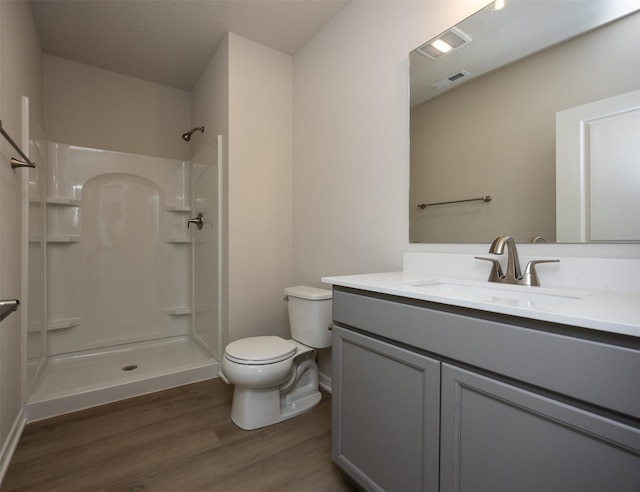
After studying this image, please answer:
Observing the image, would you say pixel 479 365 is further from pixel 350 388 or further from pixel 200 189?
pixel 200 189

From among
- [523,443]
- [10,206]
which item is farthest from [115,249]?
[523,443]

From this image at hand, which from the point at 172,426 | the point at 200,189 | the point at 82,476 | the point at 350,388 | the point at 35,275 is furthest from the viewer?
the point at 200,189

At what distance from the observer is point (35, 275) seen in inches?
80.4

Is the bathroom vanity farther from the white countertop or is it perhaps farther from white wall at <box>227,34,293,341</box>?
white wall at <box>227,34,293,341</box>

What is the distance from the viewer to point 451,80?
4.90 feet

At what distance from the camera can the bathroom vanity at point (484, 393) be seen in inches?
23.7

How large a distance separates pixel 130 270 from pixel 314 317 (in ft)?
6.56

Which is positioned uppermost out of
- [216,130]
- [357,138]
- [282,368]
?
[216,130]

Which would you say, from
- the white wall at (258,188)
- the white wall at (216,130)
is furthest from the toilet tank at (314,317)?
the white wall at (216,130)

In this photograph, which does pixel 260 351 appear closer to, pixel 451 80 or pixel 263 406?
pixel 263 406

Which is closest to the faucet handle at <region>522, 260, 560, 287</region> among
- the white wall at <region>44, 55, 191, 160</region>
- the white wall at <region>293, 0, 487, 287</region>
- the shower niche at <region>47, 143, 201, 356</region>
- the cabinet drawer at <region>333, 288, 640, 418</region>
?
the cabinet drawer at <region>333, 288, 640, 418</region>

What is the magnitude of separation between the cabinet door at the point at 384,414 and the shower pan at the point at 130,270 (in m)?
1.40

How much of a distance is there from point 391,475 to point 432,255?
896 millimetres

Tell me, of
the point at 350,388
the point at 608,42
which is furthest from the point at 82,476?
the point at 608,42
